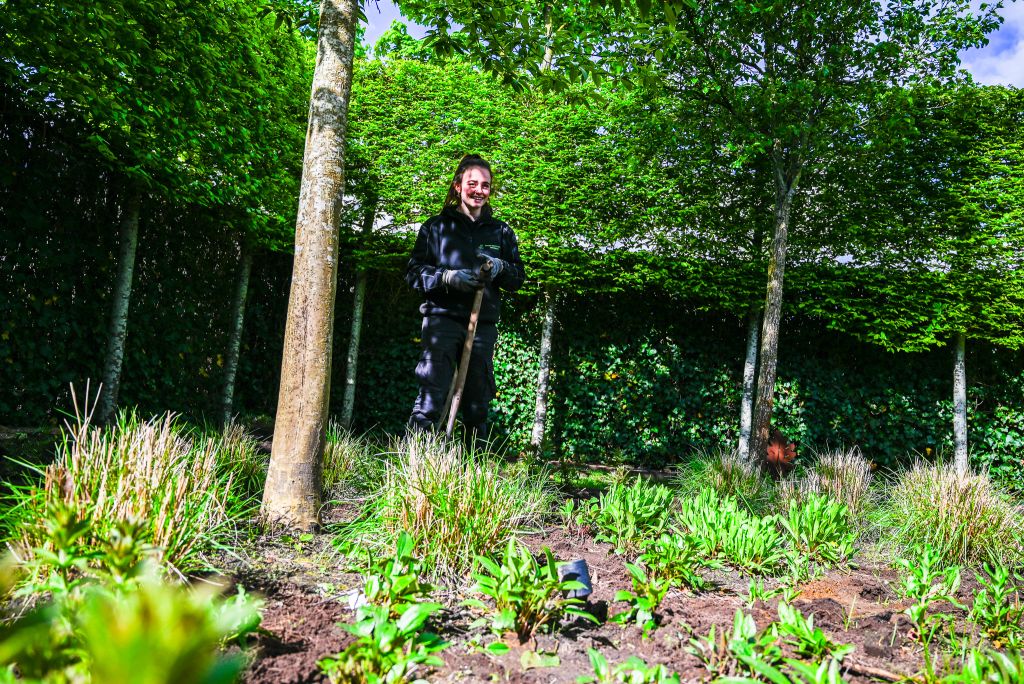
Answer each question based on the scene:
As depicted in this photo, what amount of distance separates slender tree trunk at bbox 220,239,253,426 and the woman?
400cm

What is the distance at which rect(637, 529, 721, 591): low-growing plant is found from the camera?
285 centimetres

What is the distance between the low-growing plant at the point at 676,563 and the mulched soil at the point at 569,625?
7 centimetres

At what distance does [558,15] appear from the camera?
4691 millimetres

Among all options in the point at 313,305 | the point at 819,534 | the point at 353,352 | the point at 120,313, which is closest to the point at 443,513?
the point at 313,305

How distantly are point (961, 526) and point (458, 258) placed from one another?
3.67 m

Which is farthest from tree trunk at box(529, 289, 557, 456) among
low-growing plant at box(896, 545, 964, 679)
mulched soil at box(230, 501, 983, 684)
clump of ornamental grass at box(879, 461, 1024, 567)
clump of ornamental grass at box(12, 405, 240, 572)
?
clump of ornamental grass at box(12, 405, 240, 572)

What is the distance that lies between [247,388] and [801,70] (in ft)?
25.7

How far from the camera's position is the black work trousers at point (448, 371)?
14.2 ft

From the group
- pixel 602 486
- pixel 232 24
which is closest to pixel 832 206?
pixel 602 486

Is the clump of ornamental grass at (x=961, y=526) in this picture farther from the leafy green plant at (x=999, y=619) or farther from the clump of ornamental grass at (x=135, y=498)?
the clump of ornamental grass at (x=135, y=498)

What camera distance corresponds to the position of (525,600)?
2195 millimetres

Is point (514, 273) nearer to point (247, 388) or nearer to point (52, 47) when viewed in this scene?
point (52, 47)

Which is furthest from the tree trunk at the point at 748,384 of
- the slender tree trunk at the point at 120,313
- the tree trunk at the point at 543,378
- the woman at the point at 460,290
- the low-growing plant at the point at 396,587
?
the slender tree trunk at the point at 120,313

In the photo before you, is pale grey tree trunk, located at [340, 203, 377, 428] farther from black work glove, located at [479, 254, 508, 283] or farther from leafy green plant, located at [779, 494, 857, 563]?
leafy green plant, located at [779, 494, 857, 563]
